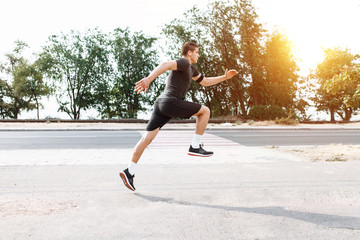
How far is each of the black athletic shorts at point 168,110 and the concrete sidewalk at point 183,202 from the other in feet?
3.05

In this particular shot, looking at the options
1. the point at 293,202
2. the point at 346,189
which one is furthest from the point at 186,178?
the point at 346,189

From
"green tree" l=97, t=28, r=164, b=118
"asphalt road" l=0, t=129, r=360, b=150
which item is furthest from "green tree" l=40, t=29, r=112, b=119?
"asphalt road" l=0, t=129, r=360, b=150

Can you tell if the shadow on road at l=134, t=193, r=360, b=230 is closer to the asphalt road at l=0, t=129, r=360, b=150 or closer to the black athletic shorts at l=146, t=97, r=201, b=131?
the black athletic shorts at l=146, t=97, r=201, b=131

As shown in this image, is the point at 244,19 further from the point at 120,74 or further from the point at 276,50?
the point at 120,74

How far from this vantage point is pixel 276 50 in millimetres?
28422

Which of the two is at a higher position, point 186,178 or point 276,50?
point 276,50

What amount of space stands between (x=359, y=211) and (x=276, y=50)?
26.1m

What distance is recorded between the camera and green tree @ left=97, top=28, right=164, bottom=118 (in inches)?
1266

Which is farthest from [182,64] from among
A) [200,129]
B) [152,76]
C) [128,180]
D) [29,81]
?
[29,81]

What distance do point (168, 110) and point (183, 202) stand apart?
1.16m

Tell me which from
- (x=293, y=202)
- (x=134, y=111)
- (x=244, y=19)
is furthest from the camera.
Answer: (x=134, y=111)

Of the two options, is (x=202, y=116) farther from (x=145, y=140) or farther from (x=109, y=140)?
(x=109, y=140)

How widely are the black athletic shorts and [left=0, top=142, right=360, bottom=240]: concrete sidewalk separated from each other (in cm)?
93

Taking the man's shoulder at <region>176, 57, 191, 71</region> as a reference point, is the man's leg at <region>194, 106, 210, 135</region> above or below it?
below
